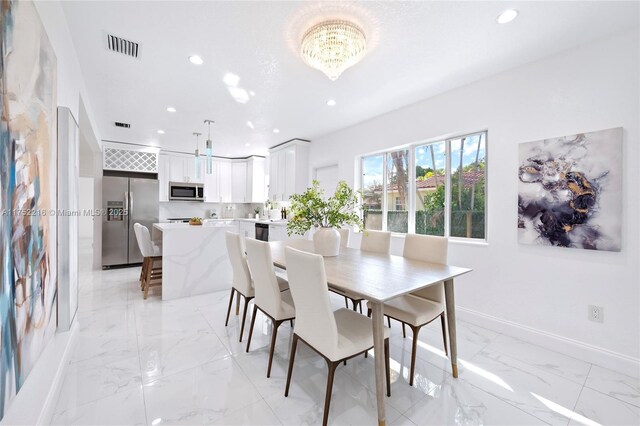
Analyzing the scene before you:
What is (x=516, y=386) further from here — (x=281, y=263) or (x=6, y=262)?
(x=6, y=262)

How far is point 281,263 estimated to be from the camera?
2.13m

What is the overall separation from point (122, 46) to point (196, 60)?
55 centimetres

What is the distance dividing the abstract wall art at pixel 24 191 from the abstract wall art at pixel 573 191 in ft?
10.9

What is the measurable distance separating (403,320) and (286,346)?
1.08 metres

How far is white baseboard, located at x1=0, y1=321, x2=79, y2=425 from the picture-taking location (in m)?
1.06

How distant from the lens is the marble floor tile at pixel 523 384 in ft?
5.41

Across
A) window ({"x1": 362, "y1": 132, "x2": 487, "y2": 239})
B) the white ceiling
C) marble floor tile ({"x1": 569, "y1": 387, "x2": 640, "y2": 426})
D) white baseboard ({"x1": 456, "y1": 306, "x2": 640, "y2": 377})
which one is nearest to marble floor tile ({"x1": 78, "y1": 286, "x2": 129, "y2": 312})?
the white ceiling

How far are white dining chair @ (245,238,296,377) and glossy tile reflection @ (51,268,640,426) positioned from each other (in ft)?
1.13

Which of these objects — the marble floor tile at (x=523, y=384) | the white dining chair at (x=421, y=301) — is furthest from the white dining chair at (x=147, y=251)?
the marble floor tile at (x=523, y=384)

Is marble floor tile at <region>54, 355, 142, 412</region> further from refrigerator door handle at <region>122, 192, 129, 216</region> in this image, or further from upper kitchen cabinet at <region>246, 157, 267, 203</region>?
upper kitchen cabinet at <region>246, 157, 267, 203</region>

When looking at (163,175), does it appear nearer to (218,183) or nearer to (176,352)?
(218,183)

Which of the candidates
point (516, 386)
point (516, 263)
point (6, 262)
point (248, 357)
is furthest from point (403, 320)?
point (6, 262)

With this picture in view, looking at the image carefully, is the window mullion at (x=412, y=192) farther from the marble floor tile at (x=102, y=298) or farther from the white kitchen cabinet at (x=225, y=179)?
the white kitchen cabinet at (x=225, y=179)

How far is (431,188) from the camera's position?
11.2 feet
